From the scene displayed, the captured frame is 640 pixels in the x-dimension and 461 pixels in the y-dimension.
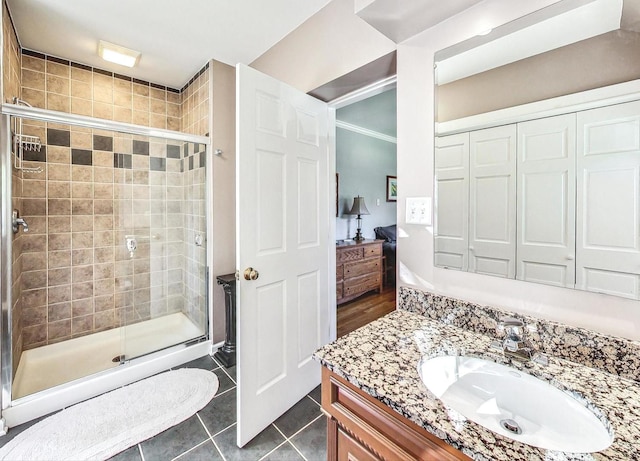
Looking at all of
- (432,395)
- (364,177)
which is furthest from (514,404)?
(364,177)

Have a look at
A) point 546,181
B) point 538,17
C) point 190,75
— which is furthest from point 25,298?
point 538,17

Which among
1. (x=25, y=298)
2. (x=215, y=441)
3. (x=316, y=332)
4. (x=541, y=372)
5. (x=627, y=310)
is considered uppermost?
(x=627, y=310)

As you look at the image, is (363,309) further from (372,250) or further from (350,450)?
A: (350,450)

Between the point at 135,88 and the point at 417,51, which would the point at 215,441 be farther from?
the point at 135,88

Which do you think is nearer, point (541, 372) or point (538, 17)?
point (541, 372)

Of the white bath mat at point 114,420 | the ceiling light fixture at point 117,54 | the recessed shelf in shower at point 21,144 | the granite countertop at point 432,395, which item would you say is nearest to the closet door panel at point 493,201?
the granite countertop at point 432,395

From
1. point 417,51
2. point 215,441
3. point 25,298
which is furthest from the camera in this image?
point 25,298

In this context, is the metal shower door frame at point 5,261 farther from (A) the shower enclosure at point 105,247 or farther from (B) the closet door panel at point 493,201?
(B) the closet door panel at point 493,201

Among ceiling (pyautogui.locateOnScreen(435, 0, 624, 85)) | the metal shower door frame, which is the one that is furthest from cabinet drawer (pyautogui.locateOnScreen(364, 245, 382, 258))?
the metal shower door frame

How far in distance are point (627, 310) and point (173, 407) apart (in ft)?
7.28

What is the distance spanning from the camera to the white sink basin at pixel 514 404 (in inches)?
25.9

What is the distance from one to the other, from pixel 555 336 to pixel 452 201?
580mm

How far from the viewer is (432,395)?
0.70 meters

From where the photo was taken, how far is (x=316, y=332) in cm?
190
